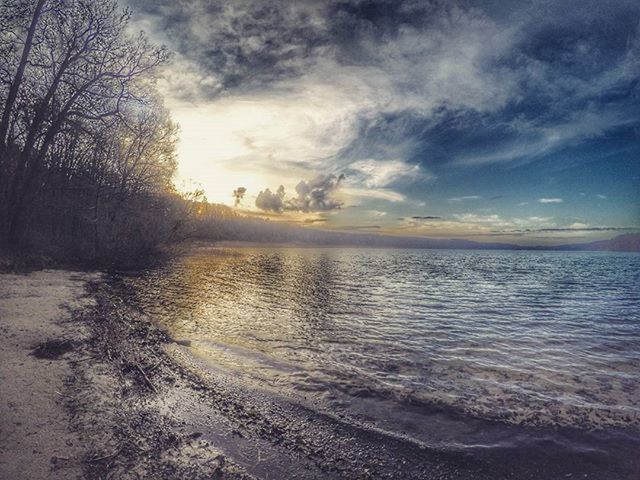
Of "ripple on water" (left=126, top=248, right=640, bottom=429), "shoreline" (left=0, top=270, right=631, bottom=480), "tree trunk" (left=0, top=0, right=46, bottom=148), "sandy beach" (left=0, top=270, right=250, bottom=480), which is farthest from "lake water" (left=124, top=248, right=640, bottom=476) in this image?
"tree trunk" (left=0, top=0, right=46, bottom=148)

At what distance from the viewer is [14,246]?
63.0ft

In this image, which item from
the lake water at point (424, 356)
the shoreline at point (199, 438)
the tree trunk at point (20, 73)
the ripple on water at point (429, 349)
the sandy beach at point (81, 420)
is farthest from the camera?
the tree trunk at point (20, 73)

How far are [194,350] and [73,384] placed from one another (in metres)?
3.67

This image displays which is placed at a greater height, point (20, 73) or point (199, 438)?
point (20, 73)

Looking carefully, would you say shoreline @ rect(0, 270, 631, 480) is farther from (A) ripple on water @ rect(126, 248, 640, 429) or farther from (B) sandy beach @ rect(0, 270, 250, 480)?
(A) ripple on water @ rect(126, 248, 640, 429)

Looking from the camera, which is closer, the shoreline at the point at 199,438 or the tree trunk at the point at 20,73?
the shoreline at the point at 199,438

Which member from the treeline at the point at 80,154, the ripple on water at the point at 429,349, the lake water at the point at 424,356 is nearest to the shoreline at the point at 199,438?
the lake water at the point at 424,356

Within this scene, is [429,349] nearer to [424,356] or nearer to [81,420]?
[424,356]

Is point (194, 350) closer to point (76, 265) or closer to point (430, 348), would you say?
point (430, 348)

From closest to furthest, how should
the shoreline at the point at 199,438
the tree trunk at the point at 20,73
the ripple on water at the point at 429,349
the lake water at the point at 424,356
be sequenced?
the shoreline at the point at 199,438
the lake water at the point at 424,356
the ripple on water at the point at 429,349
the tree trunk at the point at 20,73

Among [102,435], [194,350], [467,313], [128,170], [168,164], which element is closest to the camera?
[102,435]

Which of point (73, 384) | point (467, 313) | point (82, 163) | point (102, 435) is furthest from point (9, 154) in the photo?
point (467, 313)

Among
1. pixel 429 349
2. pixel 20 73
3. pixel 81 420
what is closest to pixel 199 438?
pixel 81 420

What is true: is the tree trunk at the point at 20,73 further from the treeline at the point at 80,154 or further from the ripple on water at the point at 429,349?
the ripple on water at the point at 429,349
